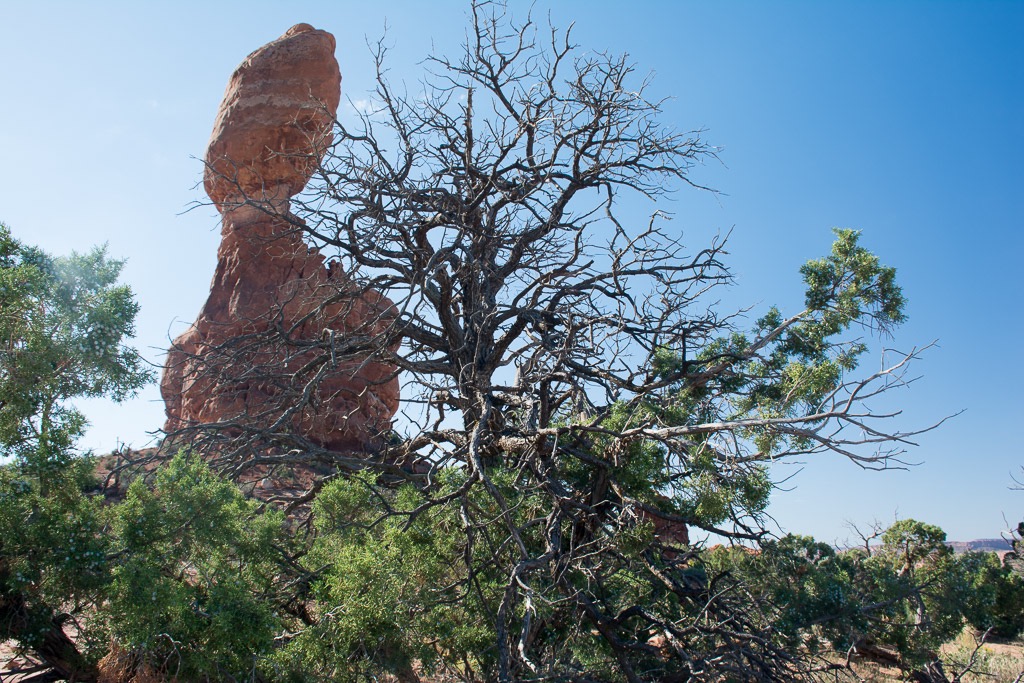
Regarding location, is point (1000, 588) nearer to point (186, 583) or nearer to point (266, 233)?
point (186, 583)

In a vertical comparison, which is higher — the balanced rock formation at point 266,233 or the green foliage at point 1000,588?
the balanced rock formation at point 266,233

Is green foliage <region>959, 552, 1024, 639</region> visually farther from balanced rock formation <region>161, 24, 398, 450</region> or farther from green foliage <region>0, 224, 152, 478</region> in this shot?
green foliage <region>0, 224, 152, 478</region>

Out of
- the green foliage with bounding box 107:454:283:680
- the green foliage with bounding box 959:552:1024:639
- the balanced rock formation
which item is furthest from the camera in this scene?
the balanced rock formation

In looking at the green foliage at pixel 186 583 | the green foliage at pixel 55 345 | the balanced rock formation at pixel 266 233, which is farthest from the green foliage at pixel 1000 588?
the green foliage at pixel 55 345

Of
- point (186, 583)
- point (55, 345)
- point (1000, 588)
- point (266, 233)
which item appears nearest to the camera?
point (186, 583)

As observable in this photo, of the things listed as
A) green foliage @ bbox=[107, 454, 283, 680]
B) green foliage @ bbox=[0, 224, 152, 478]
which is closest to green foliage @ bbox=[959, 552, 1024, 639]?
green foliage @ bbox=[107, 454, 283, 680]

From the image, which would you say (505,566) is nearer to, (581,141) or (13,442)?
(13,442)

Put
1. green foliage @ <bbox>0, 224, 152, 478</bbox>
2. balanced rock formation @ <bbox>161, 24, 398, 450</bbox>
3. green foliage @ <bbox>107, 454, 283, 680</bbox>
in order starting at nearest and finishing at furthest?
1. green foliage @ <bbox>107, 454, 283, 680</bbox>
2. green foliage @ <bbox>0, 224, 152, 478</bbox>
3. balanced rock formation @ <bbox>161, 24, 398, 450</bbox>

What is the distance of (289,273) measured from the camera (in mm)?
15039

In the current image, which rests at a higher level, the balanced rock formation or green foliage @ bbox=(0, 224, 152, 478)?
the balanced rock formation

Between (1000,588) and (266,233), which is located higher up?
(266,233)

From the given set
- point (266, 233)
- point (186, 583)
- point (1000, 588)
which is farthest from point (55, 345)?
point (1000, 588)

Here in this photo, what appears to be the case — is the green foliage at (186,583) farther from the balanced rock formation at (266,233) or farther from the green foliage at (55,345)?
the balanced rock formation at (266,233)

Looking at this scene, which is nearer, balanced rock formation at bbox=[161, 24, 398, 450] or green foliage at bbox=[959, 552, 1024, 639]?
green foliage at bbox=[959, 552, 1024, 639]
